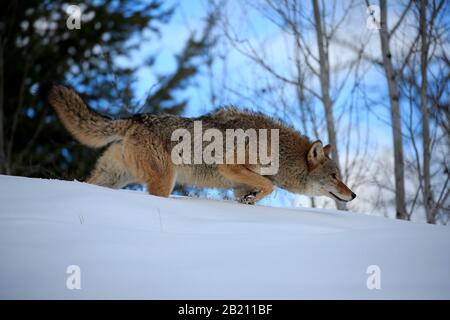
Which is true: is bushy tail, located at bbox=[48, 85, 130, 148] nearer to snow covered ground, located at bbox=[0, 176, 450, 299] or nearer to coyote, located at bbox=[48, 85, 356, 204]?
coyote, located at bbox=[48, 85, 356, 204]

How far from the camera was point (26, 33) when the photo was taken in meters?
19.9

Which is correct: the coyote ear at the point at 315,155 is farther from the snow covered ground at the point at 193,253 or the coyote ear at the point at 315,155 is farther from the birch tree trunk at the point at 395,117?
the birch tree trunk at the point at 395,117

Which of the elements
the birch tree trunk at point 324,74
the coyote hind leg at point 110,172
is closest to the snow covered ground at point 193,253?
the coyote hind leg at point 110,172

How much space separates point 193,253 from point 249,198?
10.7 ft

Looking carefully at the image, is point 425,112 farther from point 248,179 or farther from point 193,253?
point 193,253

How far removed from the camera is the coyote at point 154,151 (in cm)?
697

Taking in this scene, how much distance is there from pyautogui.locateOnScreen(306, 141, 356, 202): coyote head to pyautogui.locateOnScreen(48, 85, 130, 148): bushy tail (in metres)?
2.96

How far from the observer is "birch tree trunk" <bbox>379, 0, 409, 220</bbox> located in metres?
11.0

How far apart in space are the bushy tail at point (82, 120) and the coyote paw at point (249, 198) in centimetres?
197

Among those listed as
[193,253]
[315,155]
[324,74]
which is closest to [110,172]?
[315,155]

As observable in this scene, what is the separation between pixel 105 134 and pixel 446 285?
506 cm

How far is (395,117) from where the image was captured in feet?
36.5
